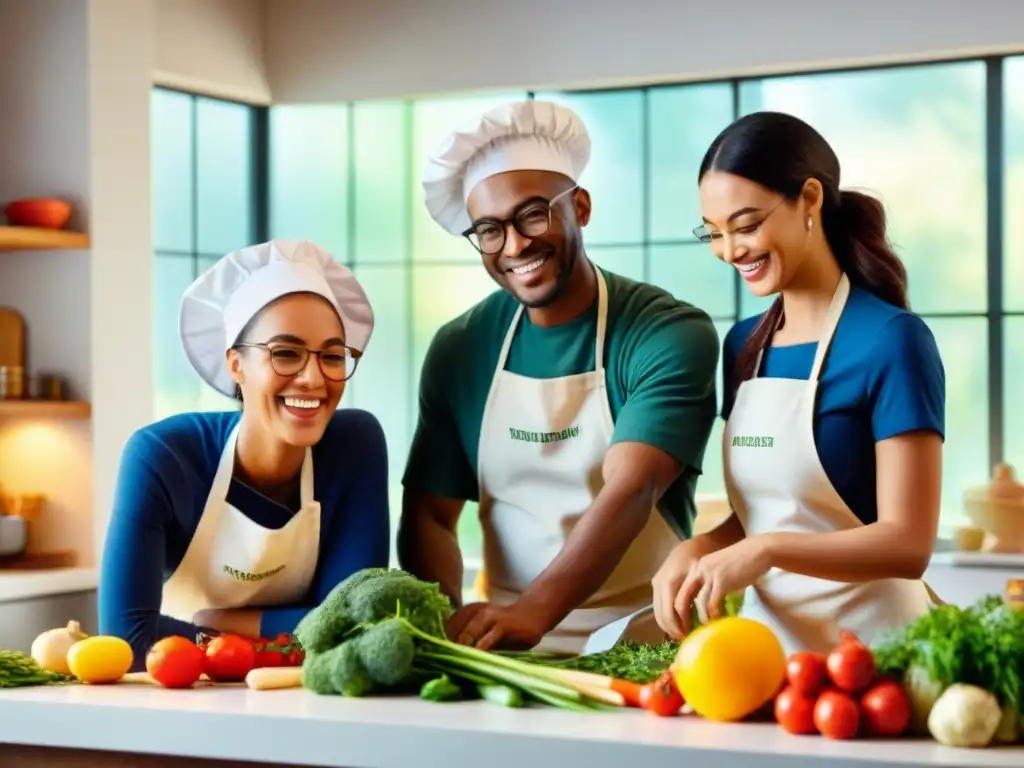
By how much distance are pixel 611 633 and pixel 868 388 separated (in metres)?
0.60

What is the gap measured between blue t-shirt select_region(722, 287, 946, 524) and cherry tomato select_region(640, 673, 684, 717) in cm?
57

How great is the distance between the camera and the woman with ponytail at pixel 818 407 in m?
2.23

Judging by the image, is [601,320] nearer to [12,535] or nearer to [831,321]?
[831,321]

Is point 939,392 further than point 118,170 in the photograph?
No

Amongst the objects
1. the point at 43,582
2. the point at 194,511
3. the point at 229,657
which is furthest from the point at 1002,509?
the point at 229,657

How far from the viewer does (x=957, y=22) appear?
20.2 feet

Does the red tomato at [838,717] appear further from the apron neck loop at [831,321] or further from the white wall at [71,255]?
the white wall at [71,255]

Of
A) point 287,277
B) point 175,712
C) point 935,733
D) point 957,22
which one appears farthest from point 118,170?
point 935,733

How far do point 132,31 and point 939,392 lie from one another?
13.2ft

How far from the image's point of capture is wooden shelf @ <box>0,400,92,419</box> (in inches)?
201

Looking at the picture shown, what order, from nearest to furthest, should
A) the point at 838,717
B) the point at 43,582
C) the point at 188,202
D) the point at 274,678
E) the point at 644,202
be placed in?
1. the point at 838,717
2. the point at 274,678
3. the point at 43,582
4. the point at 188,202
5. the point at 644,202

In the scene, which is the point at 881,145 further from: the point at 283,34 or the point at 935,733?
the point at 935,733

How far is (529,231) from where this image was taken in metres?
2.75

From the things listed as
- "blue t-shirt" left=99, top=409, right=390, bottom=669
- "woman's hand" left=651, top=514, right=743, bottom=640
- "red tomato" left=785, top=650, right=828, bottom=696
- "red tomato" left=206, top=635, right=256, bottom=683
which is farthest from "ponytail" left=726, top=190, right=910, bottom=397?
"red tomato" left=206, top=635, right=256, bottom=683
